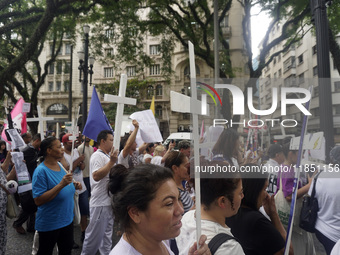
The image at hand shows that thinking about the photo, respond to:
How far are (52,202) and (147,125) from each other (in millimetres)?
1759

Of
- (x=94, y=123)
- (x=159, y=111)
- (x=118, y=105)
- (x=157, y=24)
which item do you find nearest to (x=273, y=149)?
(x=118, y=105)

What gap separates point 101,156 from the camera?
325 cm

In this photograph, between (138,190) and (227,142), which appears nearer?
(138,190)

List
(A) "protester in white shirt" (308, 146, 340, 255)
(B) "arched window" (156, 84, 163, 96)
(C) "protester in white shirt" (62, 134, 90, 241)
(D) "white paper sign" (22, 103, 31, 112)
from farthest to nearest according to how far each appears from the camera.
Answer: (B) "arched window" (156, 84, 163, 96) < (D) "white paper sign" (22, 103, 31, 112) < (C) "protester in white shirt" (62, 134, 90, 241) < (A) "protester in white shirt" (308, 146, 340, 255)

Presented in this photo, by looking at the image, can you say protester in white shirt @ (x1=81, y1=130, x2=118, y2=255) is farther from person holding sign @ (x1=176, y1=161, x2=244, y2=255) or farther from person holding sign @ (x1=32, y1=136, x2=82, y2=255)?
person holding sign @ (x1=176, y1=161, x2=244, y2=255)

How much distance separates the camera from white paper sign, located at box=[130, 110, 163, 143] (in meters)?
4.05

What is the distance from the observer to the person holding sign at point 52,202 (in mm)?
2668

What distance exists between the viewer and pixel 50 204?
2729mm

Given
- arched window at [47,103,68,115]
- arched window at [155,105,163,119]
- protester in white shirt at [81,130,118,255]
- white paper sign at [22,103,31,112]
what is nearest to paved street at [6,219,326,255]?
protester in white shirt at [81,130,118,255]

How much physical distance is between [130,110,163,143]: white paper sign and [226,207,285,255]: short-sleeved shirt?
2.42 meters

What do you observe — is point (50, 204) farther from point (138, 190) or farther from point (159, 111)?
point (159, 111)

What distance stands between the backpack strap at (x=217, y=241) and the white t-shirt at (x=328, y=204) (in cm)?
165

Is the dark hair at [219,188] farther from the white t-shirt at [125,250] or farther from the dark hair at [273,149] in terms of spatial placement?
the white t-shirt at [125,250]

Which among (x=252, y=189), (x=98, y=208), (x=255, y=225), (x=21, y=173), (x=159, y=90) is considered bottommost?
(x=98, y=208)
